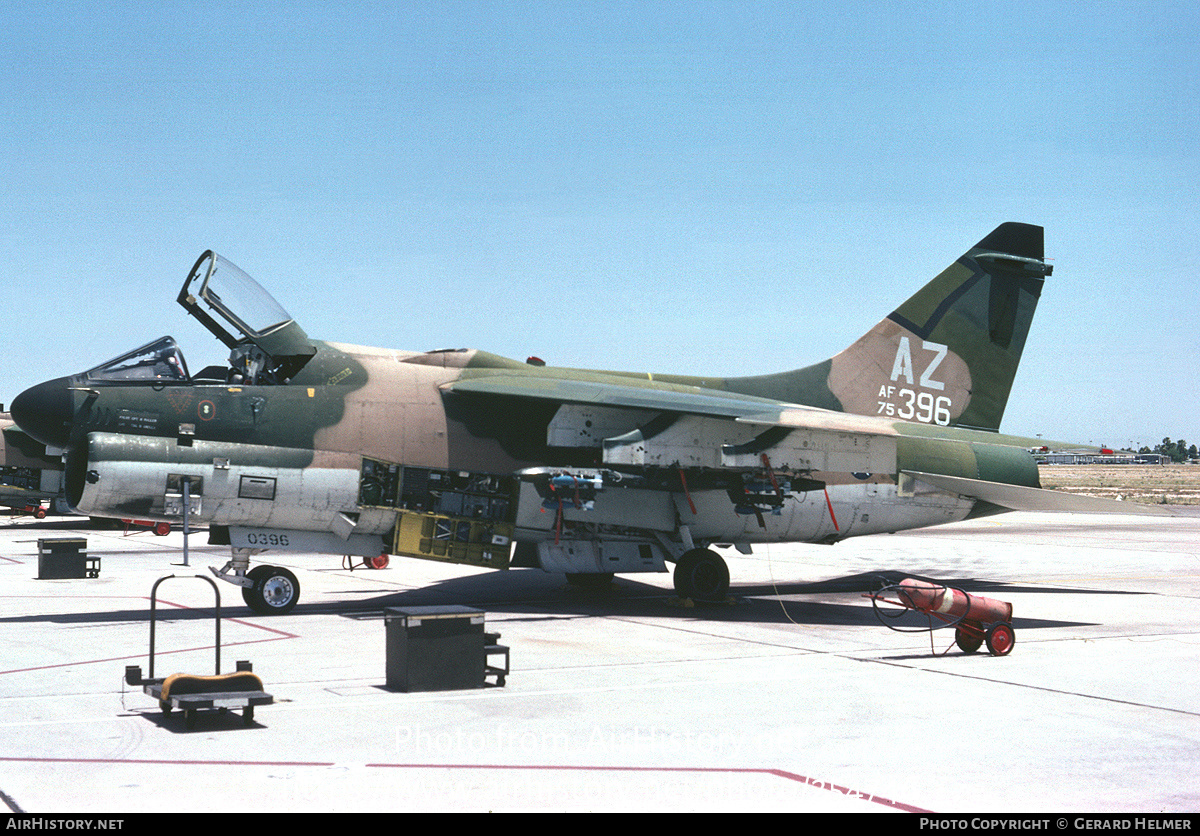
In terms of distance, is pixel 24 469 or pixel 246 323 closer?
pixel 246 323

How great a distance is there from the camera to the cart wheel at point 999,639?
1173 cm

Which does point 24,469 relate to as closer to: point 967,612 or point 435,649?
point 435,649

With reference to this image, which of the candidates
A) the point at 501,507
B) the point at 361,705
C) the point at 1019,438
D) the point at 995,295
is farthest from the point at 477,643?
the point at 995,295

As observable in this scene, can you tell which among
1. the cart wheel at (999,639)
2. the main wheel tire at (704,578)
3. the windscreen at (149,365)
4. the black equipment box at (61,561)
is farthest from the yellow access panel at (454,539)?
the black equipment box at (61,561)

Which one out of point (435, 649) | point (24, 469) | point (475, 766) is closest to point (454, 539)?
point (435, 649)

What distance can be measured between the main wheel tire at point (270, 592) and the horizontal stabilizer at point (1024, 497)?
30.5 ft

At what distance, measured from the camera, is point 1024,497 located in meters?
15.3

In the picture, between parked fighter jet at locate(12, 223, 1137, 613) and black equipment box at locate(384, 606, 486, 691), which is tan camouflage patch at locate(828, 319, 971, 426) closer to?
parked fighter jet at locate(12, 223, 1137, 613)

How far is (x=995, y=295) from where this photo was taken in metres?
19.5

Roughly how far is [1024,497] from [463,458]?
8174 millimetres

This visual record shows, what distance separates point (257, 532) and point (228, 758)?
808cm

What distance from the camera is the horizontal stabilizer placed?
45.8 ft

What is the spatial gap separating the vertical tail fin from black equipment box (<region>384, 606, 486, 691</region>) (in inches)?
400

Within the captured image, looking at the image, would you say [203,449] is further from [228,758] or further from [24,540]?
[24,540]
